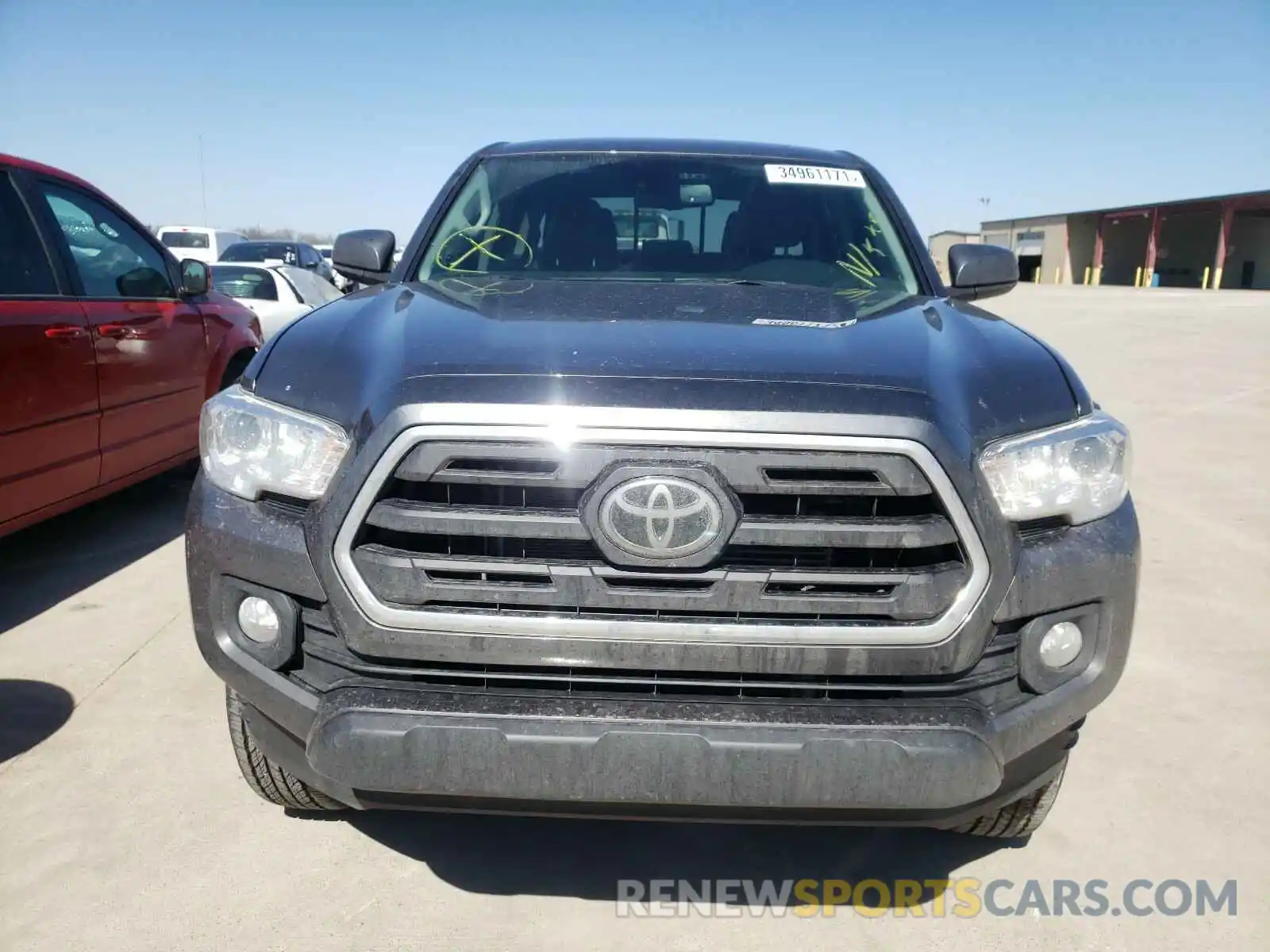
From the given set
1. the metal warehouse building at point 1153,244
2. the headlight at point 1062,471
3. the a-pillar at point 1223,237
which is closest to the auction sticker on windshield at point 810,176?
the headlight at point 1062,471

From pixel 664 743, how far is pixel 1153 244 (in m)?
58.6

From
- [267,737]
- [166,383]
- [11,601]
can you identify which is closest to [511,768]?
[267,737]

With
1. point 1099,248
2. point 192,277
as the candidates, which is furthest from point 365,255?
point 1099,248

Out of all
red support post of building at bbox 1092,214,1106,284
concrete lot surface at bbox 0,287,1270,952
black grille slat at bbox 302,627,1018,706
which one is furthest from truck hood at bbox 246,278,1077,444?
red support post of building at bbox 1092,214,1106,284

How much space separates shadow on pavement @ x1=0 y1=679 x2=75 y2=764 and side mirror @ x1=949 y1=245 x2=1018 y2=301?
324cm

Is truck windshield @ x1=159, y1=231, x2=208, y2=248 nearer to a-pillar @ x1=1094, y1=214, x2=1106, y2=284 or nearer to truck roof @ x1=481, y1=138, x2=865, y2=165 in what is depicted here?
truck roof @ x1=481, y1=138, x2=865, y2=165

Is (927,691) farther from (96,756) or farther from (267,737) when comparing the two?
(96,756)

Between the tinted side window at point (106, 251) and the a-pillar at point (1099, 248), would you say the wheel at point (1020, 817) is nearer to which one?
the tinted side window at point (106, 251)

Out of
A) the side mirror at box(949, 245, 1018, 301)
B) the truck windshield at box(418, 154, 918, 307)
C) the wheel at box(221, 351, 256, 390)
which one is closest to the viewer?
the truck windshield at box(418, 154, 918, 307)

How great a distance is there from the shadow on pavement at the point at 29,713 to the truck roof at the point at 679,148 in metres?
2.44

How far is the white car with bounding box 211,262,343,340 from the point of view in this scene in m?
10.8

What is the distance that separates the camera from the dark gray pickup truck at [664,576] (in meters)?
1.83

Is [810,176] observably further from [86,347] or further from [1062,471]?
[86,347]

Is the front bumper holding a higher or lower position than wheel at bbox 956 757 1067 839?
higher
